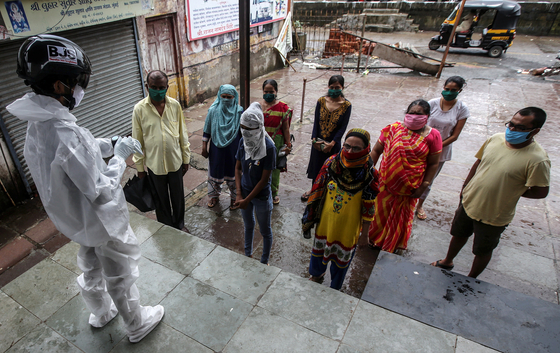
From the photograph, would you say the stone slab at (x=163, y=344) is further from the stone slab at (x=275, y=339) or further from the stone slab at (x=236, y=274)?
the stone slab at (x=236, y=274)

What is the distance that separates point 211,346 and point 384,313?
136 centimetres

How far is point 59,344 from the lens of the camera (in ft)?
7.47

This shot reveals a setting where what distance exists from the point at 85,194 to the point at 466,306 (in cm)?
305

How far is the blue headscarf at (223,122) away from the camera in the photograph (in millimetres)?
3842

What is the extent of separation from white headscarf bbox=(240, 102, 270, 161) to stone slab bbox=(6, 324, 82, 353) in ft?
6.56

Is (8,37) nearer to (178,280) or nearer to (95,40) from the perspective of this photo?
(95,40)

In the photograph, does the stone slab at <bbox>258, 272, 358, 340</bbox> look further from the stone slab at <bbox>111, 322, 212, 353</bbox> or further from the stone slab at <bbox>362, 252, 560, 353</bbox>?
the stone slab at <bbox>111, 322, 212, 353</bbox>

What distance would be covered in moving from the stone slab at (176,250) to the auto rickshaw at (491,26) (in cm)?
1404

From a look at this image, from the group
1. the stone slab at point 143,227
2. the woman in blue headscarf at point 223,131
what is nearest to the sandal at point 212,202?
the woman in blue headscarf at point 223,131

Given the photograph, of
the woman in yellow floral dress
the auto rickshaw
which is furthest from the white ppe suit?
the auto rickshaw

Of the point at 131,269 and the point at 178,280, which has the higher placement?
the point at 131,269

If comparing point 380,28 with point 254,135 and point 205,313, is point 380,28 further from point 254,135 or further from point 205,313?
point 205,313

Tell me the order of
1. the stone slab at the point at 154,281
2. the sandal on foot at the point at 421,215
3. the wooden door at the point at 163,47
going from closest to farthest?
the stone slab at the point at 154,281, the sandal on foot at the point at 421,215, the wooden door at the point at 163,47

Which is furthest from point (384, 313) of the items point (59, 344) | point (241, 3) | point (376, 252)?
point (241, 3)
